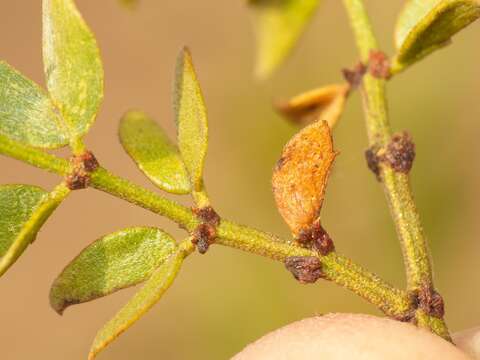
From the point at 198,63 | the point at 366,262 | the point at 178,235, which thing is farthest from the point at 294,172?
the point at 198,63

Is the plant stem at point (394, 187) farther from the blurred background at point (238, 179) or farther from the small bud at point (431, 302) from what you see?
the blurred background at point (238, 179)

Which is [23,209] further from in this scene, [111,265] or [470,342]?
[470,342]

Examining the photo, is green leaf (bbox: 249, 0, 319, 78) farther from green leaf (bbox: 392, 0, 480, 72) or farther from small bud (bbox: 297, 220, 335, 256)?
small bud (bbox: 297, 220, 335, 256)

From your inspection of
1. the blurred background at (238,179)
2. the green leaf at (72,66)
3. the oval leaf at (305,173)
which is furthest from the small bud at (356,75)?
the blurred background at (238,179)

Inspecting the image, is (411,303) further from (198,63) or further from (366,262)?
(198,63)

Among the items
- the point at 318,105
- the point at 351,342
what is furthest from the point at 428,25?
the point at 351,342

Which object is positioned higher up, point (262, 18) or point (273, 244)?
point (262, 18)

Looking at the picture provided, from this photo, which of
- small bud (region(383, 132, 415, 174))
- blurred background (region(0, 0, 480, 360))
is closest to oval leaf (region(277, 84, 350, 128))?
small bud (region(383, 132, 415, 174))
